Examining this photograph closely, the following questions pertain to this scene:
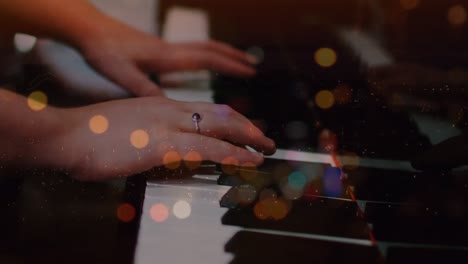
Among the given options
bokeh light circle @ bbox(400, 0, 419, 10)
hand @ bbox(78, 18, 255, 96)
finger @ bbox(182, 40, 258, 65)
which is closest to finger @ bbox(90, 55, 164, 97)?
hand @ bbox(78, 18, 255, 96)

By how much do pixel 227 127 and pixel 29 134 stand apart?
0.30 metres

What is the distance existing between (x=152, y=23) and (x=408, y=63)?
596 mm

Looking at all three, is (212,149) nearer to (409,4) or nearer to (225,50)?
(225,50)

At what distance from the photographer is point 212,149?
81cm

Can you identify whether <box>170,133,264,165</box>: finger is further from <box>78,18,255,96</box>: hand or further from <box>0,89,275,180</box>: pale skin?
<box>78,18,255,96</box>: hand

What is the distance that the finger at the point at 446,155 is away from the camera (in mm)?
827

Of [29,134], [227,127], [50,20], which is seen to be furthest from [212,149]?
[50,20]

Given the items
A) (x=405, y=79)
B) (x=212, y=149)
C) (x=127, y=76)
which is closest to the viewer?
(x=212, y=149)

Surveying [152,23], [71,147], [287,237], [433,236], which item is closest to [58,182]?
[71,147]

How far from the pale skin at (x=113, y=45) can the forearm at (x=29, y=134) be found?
0.23m

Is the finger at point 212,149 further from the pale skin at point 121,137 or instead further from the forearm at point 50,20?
the forearm at point 50,20

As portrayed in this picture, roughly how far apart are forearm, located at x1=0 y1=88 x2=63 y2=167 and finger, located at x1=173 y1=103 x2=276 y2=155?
0.20 meters

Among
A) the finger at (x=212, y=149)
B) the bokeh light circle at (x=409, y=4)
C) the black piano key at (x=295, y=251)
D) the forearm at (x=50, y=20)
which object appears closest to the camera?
the black piano key at (x=295, y=251)

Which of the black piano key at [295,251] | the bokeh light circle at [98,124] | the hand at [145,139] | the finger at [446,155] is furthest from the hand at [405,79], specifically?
the bokeh light circle at [98,124]
